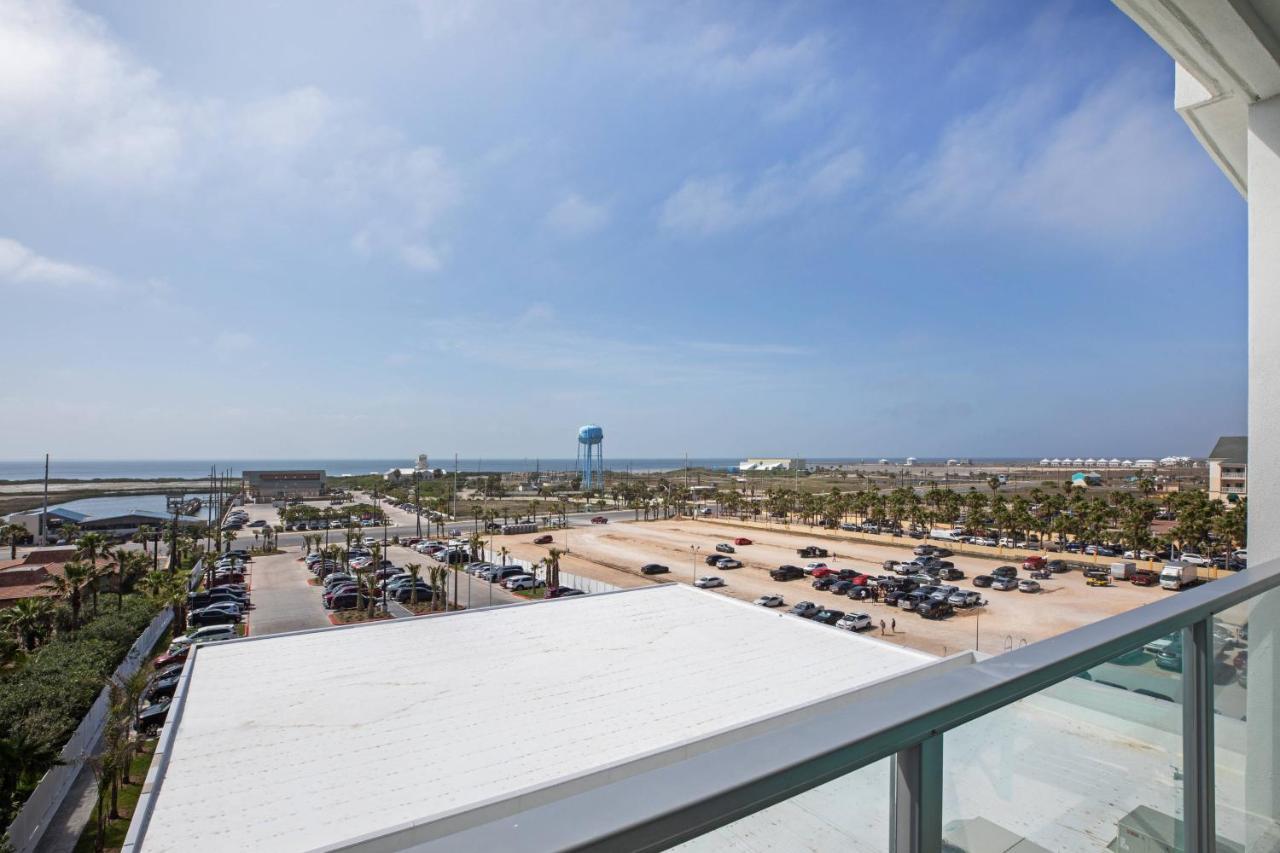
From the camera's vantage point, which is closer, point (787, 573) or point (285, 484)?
point (787, 573)

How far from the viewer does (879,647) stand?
759cm

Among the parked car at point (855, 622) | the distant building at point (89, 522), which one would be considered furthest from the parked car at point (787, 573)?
the distant building at point (89, 522)

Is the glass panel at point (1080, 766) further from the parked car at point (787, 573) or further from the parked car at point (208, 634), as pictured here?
the parked car at point (787, 573)

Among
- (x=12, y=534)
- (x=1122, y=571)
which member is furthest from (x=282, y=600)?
(x=1122, y=571)

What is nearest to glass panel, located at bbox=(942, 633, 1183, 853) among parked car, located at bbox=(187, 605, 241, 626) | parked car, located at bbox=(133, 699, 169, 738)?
parked car, located at bbox=(133, 699, 169, 738)

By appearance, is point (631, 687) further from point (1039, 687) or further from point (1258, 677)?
point (1039, 687)

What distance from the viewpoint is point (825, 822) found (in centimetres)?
52

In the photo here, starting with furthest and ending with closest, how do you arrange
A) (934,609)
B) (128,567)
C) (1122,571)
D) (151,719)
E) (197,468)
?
(197,468) < (1122,571) < (128,567) < (934,609) < (151,719)

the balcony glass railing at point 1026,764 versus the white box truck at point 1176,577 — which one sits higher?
the balcony glass railing at point 1026,764

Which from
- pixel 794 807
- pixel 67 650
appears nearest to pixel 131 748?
pixel 67 650

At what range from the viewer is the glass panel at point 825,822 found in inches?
17.9

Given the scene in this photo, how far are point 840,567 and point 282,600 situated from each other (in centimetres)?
1632

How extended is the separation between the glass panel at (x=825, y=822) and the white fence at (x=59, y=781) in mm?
8744

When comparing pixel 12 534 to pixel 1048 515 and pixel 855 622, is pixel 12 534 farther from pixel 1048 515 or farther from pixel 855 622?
pixel 1048 515
